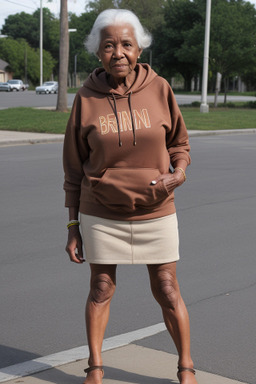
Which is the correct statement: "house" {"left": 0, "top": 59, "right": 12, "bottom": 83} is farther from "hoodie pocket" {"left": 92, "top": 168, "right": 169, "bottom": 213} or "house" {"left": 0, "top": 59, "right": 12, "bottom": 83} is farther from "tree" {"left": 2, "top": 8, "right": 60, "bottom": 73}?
"hoodie pocket" {"left": 92, "top": 168, "right": 169, "bottom": 213}

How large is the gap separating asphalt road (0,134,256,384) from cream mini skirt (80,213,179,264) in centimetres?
89

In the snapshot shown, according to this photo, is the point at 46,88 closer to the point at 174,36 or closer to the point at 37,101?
the point at 174,36

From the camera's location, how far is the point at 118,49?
330 cm

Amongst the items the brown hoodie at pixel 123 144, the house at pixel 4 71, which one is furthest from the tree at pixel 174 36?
the brown hoodie at pixel 123 144

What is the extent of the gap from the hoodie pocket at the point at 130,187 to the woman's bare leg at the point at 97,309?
371mm

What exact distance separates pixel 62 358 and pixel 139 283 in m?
1.82

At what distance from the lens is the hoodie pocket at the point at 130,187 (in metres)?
3.26

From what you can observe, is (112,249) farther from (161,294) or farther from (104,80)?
(104,80)

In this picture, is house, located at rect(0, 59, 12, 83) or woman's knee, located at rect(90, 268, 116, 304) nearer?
woman's knee, located at rect(90, 268, 116, 304)

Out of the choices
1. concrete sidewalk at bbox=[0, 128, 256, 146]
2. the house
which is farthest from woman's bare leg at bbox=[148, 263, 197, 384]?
the house

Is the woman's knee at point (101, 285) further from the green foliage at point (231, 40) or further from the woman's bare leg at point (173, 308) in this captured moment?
the green foliage at point (231, 40)

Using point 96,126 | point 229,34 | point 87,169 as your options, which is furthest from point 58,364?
point 229,34

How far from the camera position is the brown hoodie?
3.27 m

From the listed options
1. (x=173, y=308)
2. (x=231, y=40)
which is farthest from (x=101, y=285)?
(x=231, y=40)
